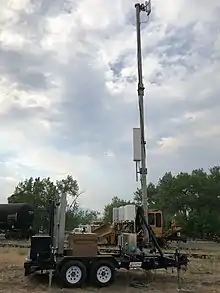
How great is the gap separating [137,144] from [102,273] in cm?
399

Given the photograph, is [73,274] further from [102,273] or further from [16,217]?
[16,217]

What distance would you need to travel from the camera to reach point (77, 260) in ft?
38.3

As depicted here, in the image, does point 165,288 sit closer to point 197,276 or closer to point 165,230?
point 197,276

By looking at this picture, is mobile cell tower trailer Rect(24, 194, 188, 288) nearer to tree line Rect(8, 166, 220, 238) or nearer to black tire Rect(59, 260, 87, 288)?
black tire Rect(59, 260, 87, 288)

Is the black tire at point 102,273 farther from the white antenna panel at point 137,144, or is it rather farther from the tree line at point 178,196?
the tree line at point 178,196

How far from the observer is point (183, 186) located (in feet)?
183

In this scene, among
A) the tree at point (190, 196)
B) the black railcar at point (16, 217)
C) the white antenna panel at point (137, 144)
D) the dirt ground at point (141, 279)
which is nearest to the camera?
the dirt ground at point (141, 279)

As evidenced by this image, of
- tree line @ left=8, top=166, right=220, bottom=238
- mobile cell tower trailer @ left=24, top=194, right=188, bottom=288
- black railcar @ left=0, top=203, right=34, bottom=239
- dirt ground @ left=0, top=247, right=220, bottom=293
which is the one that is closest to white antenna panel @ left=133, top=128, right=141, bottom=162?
mobile cell tower trailer @ left=24, top=194, right=188, bottom=288

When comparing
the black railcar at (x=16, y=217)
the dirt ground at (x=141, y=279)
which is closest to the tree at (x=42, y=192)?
the black railcar at (x=16, y=217)

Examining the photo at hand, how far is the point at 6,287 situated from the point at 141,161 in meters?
5.25

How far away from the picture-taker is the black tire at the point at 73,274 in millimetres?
11430

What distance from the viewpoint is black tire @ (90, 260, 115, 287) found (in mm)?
11648

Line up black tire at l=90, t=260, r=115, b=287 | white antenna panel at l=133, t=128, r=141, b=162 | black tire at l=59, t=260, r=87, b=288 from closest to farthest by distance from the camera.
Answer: black tire at l=59, t=260, r=87, b=288 < black tire at l=90, t=260, r=115, b=287 < white antenna panel at l=133, t=128, r=141, b=162

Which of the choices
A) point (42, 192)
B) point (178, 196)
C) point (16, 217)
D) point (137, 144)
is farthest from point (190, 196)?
point (137, 144)
